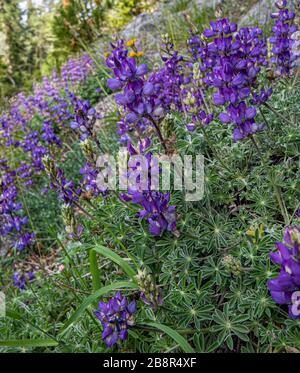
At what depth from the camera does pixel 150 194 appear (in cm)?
176

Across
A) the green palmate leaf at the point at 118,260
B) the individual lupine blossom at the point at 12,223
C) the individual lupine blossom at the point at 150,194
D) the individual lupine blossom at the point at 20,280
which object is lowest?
the individual lupine blossom at the point at 20,280

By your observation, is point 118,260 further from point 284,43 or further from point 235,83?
point 284,43

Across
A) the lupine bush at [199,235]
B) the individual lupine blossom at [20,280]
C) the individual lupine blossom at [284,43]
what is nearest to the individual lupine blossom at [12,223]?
the individual lupine blossom at [20,280]

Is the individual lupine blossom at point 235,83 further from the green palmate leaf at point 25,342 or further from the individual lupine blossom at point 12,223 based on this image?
the individual lupine blossom at point 12,223

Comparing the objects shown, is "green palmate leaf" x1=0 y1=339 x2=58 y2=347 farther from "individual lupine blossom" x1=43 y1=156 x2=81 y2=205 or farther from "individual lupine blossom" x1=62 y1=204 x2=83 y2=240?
"individual lupine blossom" x1=43 y1=156 x2=81 y2=205

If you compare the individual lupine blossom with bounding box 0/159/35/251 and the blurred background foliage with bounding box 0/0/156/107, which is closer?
the individual lupine blossom with bounding box 0/159/35/251

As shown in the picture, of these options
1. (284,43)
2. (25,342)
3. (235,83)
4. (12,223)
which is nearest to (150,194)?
(235,83)

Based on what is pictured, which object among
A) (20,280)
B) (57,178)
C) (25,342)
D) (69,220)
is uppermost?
(57,178)

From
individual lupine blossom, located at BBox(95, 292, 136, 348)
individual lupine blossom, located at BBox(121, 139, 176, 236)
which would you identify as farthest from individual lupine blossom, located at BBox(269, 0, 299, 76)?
individual lupine blossom, located at BBox(95, 292, 136, 348)

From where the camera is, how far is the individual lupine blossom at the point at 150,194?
1748 millimetres

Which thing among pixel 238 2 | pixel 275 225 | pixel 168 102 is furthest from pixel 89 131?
pixel 238 2

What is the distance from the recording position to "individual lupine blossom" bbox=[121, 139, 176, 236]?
1748mm

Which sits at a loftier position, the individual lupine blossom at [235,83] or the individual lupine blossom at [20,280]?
the individual lupine blossom at [235,83]

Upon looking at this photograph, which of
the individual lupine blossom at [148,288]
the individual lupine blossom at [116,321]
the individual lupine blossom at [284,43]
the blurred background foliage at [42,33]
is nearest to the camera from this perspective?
the individual lupine blossom at [148,288]
